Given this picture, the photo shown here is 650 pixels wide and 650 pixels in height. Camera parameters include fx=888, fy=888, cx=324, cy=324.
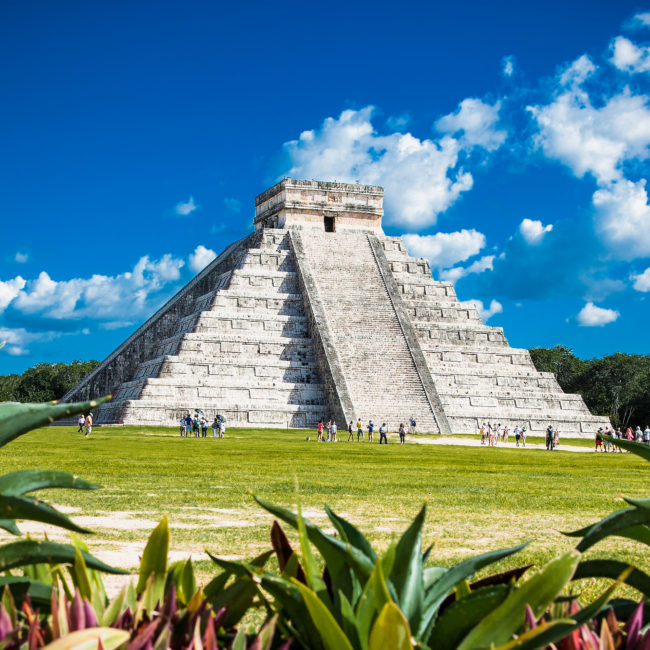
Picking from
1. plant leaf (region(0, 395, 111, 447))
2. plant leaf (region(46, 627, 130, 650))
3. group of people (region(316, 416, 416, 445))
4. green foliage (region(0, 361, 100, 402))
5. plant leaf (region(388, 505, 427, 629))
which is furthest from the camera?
green foliage (region(0, 361, 100, 402))

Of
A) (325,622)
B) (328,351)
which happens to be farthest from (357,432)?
(325,622)

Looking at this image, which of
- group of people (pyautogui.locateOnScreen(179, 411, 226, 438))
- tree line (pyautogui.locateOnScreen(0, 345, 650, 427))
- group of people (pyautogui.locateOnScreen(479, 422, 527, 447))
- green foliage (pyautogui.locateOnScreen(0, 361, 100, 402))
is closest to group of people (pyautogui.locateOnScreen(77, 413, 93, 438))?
group of people (pyautogui.locateOnScreen(179, 411, 226, 438))

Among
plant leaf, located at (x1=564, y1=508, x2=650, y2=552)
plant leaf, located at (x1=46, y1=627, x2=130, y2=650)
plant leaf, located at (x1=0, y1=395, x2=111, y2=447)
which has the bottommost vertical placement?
plant leaf, located at (x1=46, y1=627, x2=130, y2=650)

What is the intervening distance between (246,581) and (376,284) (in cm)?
3435

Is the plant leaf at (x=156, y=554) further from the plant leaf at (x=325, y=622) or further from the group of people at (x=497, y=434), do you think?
the group of people at (x=497, y=434)

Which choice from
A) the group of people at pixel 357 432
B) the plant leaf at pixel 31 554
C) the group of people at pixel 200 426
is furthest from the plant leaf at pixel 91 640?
the group of people at pixel 200 426

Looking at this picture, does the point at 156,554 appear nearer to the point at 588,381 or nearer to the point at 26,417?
the point at 26,417

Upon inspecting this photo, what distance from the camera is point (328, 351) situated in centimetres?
3212

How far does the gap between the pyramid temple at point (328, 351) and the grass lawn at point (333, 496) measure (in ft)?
36.4

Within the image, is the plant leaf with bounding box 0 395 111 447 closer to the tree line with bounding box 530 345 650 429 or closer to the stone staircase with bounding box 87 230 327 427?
the stone staircase with bounding box 87 230 327 427

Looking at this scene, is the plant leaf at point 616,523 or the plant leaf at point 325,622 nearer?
the plant leaf at point 325,622

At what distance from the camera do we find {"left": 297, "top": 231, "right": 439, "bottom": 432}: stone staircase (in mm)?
30922

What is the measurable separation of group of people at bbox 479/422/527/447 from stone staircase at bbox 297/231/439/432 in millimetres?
1895

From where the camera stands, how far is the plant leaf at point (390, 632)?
69.7 inches
